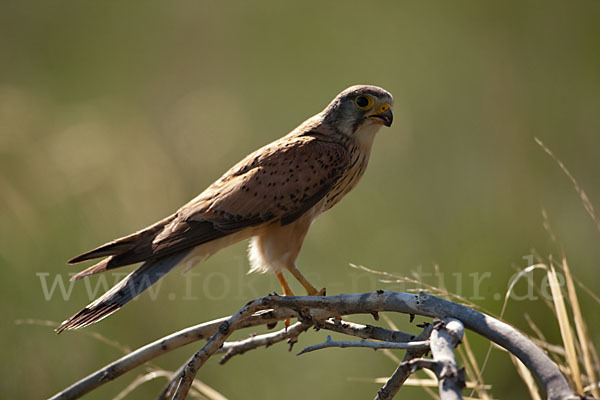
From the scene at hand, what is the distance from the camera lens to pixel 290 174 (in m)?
3.16

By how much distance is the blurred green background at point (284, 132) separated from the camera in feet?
14.0

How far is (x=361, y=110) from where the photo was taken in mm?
3332

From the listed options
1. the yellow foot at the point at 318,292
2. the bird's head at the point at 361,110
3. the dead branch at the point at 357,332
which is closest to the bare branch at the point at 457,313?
the dead branch at the point at 357,332

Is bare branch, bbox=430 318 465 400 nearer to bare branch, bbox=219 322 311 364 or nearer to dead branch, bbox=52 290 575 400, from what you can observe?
dead branch, bbox=52 290 575 400

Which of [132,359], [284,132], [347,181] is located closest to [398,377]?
[132,359]

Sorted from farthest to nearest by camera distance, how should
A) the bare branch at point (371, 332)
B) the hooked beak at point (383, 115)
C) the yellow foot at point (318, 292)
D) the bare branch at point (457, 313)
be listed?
the hooked beak at point (383, 115), the yellow foot at point (318, 292), the bare branch at point (371, 332), the bare branch at point (457, 313)

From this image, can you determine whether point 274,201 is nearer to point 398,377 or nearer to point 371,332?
point 371,332

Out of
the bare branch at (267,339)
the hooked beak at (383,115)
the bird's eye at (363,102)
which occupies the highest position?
the bird's eye at (363,102)

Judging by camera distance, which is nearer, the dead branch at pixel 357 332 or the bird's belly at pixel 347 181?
the dead branch at pixel 357 332

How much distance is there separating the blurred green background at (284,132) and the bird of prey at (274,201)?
1.04m

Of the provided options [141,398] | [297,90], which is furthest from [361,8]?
[141,398]

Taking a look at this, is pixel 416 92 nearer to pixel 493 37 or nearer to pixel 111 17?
pixel 493 37

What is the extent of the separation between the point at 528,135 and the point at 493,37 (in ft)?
5.98

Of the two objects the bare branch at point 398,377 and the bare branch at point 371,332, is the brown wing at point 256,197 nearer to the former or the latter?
the bare branch at point 371,332
